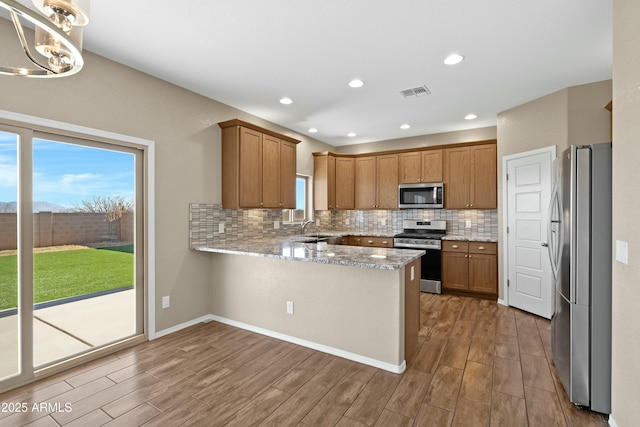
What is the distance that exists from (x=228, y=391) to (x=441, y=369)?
1704mm

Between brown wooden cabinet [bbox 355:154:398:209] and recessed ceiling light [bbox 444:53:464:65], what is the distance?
277 cm

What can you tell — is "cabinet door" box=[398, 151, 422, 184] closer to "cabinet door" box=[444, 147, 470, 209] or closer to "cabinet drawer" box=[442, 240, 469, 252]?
"cabinet door" box=[444, 147, 470, 209]

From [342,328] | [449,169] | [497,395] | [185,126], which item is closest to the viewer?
[497,395]

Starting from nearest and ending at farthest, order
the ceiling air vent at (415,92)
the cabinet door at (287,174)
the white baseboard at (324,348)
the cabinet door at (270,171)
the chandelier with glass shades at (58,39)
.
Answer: the chandelier with glass shades at (58,39) < the white baseboard at (324,348) < the ceiling air vent at (415,92) < the cabinet door at (270,171) < the cabinet door at (287,174)

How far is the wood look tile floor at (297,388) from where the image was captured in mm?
1968

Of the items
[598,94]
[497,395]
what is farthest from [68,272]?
[598,94]

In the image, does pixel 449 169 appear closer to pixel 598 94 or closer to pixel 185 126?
pixel 598 94

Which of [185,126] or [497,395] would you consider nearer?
[497,395]

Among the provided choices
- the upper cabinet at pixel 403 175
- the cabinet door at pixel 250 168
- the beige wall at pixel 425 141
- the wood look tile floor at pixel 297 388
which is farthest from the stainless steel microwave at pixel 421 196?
the cabinet door at pixel 250 168

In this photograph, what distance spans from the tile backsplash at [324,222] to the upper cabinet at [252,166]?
0.31m

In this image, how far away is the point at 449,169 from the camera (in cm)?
508

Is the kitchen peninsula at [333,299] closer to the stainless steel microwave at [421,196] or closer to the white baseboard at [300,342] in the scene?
the white baseboard at [300,342]

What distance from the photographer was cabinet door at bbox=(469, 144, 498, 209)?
473cm

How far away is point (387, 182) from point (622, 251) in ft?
13.4
